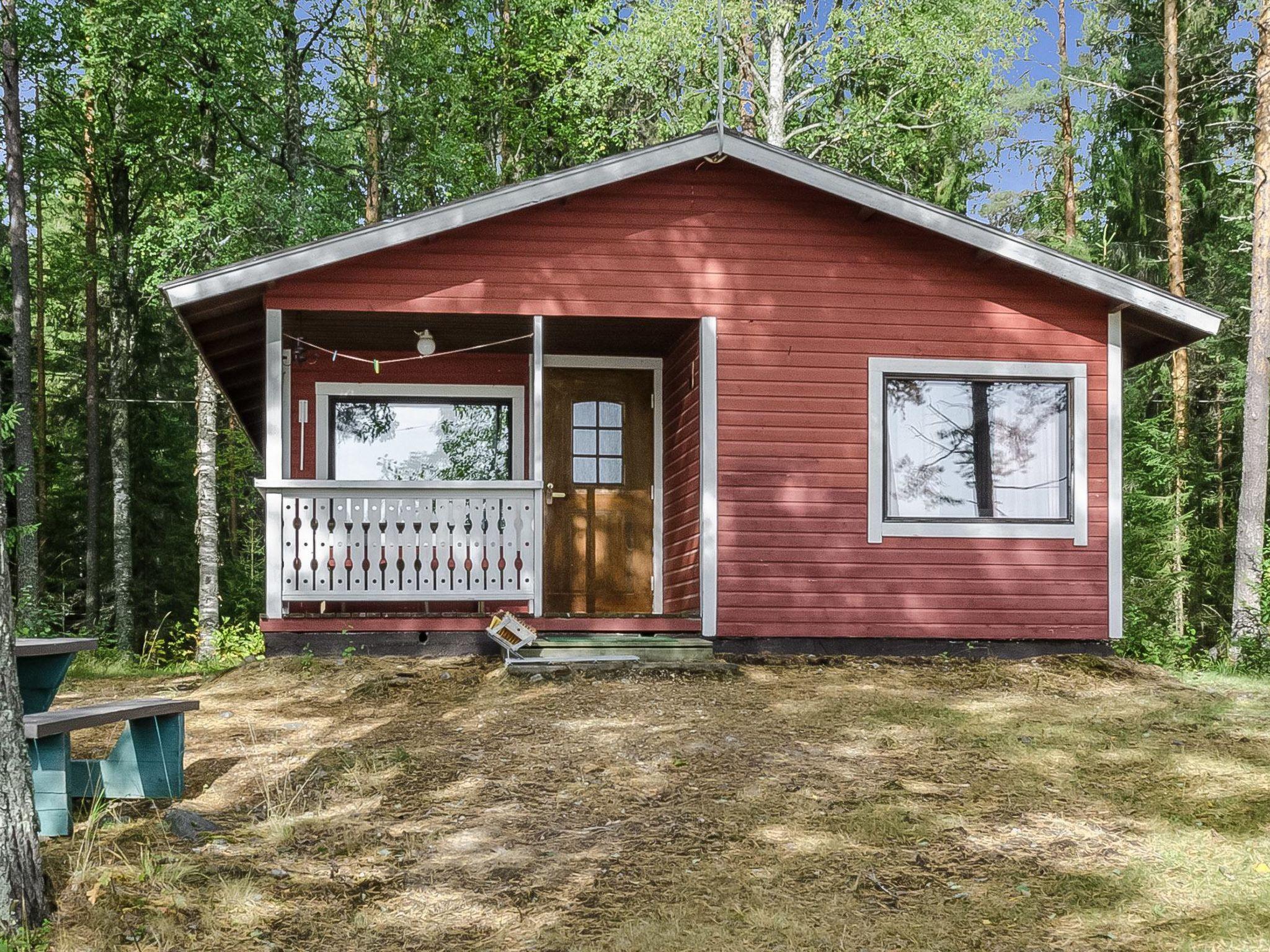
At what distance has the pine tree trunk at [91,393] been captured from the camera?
20.4 meters

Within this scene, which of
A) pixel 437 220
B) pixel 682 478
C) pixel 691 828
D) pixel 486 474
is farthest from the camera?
pixel 486 474

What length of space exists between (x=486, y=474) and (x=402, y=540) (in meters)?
2.37

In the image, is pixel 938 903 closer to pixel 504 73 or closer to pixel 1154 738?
pixel 1154 738

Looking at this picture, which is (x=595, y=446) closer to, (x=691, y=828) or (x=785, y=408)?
(x=785, y=408)

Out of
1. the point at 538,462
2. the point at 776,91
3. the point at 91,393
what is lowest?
the point at 538,462

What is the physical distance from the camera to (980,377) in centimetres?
984

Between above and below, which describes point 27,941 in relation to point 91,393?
below

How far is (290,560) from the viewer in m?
9.42

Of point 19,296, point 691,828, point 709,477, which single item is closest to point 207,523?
point 19,296

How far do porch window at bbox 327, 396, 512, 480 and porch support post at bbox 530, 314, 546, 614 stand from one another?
2166mm

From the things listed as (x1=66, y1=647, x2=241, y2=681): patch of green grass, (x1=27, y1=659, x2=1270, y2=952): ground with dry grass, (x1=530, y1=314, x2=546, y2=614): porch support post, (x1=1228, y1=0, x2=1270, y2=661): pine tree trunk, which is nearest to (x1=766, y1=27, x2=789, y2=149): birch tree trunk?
(x1=1228, y1=0, x2=1270, y2=661): pine tree trunk

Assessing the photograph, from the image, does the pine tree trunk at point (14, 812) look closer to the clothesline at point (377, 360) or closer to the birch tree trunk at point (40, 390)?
the clothesline at point (377, 360)

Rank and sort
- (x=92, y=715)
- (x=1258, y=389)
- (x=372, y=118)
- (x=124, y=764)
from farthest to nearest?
(x=372, y=118), (x=1258, y=389), (x=124, y=764), (x=92, y=715)

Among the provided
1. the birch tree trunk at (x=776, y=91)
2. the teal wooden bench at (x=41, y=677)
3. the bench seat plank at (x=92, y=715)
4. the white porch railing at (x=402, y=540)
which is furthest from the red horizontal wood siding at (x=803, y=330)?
the birch tree trunk at (x=776, y=91)
